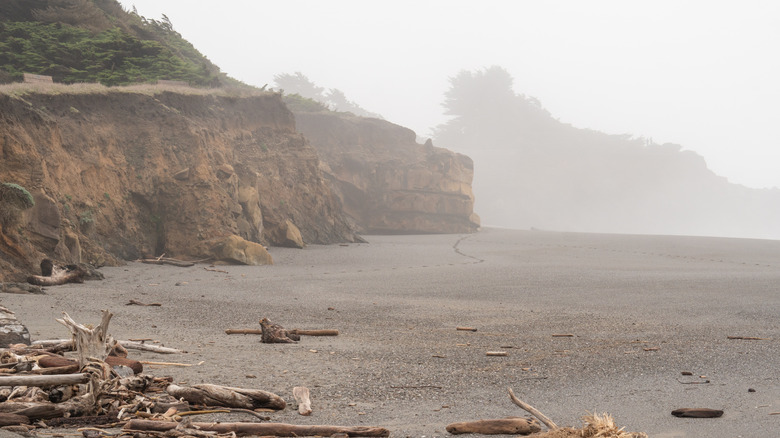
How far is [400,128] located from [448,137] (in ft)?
138

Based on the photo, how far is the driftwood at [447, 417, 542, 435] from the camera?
11.3 ft

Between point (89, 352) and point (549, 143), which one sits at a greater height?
point (549, 143)

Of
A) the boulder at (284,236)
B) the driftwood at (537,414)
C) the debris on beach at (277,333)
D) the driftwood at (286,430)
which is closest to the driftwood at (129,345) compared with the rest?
the debris on beach at (277,333)

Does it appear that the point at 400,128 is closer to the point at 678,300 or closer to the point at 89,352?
the point at 678,300

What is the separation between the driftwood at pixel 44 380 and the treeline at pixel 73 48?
48.6ft

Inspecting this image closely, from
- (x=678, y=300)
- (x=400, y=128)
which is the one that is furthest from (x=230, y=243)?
(x=400, y=128)

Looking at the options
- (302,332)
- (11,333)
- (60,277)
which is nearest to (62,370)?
(11,333)

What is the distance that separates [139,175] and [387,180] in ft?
59.7

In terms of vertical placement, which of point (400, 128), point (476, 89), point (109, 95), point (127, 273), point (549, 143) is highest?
point (476, 89)

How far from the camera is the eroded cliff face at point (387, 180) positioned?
32625 mm

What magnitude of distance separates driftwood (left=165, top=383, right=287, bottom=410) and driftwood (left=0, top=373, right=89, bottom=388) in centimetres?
55

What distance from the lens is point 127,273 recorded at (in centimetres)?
1214

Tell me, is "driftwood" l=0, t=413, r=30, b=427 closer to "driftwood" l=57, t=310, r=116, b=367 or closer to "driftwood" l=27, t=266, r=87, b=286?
"driftwood" l=57, t=310, r=116, b=367

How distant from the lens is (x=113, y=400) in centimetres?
378
